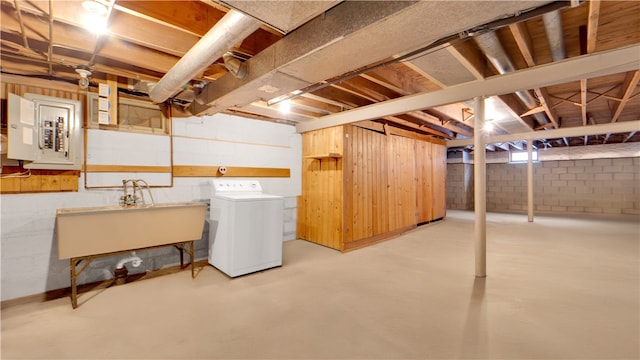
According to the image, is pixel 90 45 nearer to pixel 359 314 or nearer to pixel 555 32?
pixel 359 314

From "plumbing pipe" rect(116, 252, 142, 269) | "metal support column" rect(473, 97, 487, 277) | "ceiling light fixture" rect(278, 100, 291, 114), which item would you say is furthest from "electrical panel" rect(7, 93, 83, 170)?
"metal support column" rect(473, 97, 487, 277)

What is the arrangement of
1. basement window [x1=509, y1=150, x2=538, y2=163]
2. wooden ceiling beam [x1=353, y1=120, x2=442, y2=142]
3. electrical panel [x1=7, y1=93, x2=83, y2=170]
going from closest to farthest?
electrical panel [x1=7, y1=93, x2=83, y2=170] < wooden ceiling beam [x1=353, y1=120, x2=442, y2=142] < basement window [x1=509, y1=150, x2=538, y2=163]

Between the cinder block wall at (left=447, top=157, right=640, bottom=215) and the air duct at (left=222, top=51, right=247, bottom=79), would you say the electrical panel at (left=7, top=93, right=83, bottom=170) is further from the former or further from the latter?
the cinder block wall at (left=447, top=157, right=640, bottom=215)

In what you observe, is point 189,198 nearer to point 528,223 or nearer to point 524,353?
point 524,353

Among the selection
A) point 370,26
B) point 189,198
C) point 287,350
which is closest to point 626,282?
point 287,350

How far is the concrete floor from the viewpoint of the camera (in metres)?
1.75

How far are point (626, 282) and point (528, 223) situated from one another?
13.5 feet

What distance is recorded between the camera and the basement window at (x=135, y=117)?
2814mm

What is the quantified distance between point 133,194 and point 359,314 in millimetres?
2840

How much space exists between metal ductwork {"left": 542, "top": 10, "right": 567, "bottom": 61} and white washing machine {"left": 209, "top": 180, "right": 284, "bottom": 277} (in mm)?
2995

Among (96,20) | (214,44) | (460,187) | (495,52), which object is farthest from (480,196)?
(460,187)

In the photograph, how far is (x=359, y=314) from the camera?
219cm

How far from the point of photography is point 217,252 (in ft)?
10.6

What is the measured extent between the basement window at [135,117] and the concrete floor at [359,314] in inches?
70.1
